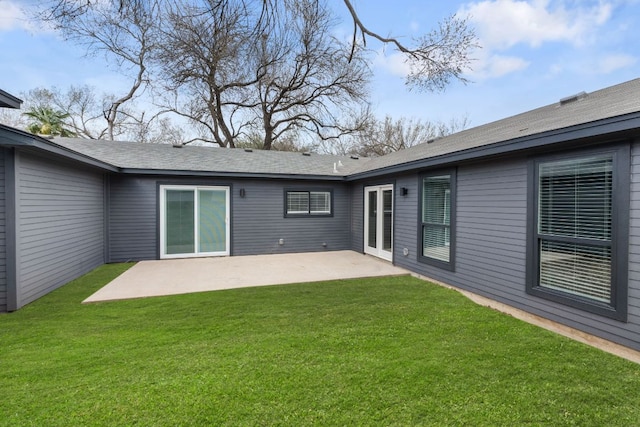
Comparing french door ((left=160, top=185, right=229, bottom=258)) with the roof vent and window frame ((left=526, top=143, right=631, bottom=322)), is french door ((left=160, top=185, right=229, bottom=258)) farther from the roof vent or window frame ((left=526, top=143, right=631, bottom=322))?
the roof vent

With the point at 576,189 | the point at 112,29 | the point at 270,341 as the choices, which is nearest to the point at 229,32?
the point at 112,29

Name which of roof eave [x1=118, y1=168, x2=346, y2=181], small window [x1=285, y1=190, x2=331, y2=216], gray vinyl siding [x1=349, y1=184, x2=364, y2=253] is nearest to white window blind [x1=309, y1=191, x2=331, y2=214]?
small window [x1=285, y1=190, x2=331, y2=216]

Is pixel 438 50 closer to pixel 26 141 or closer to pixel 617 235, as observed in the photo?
pixel 617 235

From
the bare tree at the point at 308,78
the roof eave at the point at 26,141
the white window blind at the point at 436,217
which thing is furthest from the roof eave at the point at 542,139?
the roof eave at the point at 26,141

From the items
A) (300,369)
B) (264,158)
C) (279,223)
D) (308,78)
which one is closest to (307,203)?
(279,223)

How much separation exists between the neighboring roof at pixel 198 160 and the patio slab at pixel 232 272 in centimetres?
206

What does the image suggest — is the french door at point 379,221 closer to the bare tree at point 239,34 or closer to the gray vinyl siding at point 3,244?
the bare tree at point 239,34

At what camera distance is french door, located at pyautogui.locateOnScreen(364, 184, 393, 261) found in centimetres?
712

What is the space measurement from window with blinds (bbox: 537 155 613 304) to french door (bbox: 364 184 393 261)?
343 centimetres

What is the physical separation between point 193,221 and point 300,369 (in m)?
5.88

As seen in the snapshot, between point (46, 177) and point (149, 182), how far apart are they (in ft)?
8.49

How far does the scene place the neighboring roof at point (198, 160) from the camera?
7.32 m

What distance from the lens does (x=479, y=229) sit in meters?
4.63

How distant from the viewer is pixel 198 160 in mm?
8242
